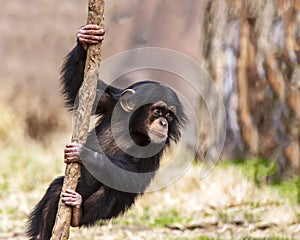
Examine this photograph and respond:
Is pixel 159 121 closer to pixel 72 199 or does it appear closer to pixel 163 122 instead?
pixel 163 122

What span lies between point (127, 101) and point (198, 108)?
14.8ft

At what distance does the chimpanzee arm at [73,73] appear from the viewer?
5.67 m

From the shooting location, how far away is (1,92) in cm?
1202

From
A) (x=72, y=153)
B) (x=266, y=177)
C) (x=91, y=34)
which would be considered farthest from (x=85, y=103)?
(x=266, y=177)

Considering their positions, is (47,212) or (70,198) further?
(47,212)

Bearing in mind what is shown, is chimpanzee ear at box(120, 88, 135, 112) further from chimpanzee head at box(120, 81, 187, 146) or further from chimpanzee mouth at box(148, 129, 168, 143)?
chimpanzee mouth at box(148, 129, 168, 143)

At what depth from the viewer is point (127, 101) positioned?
6.05 meters

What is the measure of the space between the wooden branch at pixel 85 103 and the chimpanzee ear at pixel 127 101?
82 cm

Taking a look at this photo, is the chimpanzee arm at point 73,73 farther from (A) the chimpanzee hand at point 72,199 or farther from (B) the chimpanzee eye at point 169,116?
(A) the chimpanzee hand at point 72,199

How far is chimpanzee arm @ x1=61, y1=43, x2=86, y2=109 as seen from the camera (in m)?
5.67

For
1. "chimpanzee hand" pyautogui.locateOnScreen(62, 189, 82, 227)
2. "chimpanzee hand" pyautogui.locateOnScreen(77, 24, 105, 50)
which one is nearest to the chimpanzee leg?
"chimpanzee hand" pyautogui.locateOnScreen(62, 189, 82, 227)

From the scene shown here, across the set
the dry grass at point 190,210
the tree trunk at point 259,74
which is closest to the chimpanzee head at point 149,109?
the dry grass at point 190,210

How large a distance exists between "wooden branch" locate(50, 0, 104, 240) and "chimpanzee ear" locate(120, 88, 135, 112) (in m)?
0.82

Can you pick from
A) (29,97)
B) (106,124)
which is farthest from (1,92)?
(106,124)
